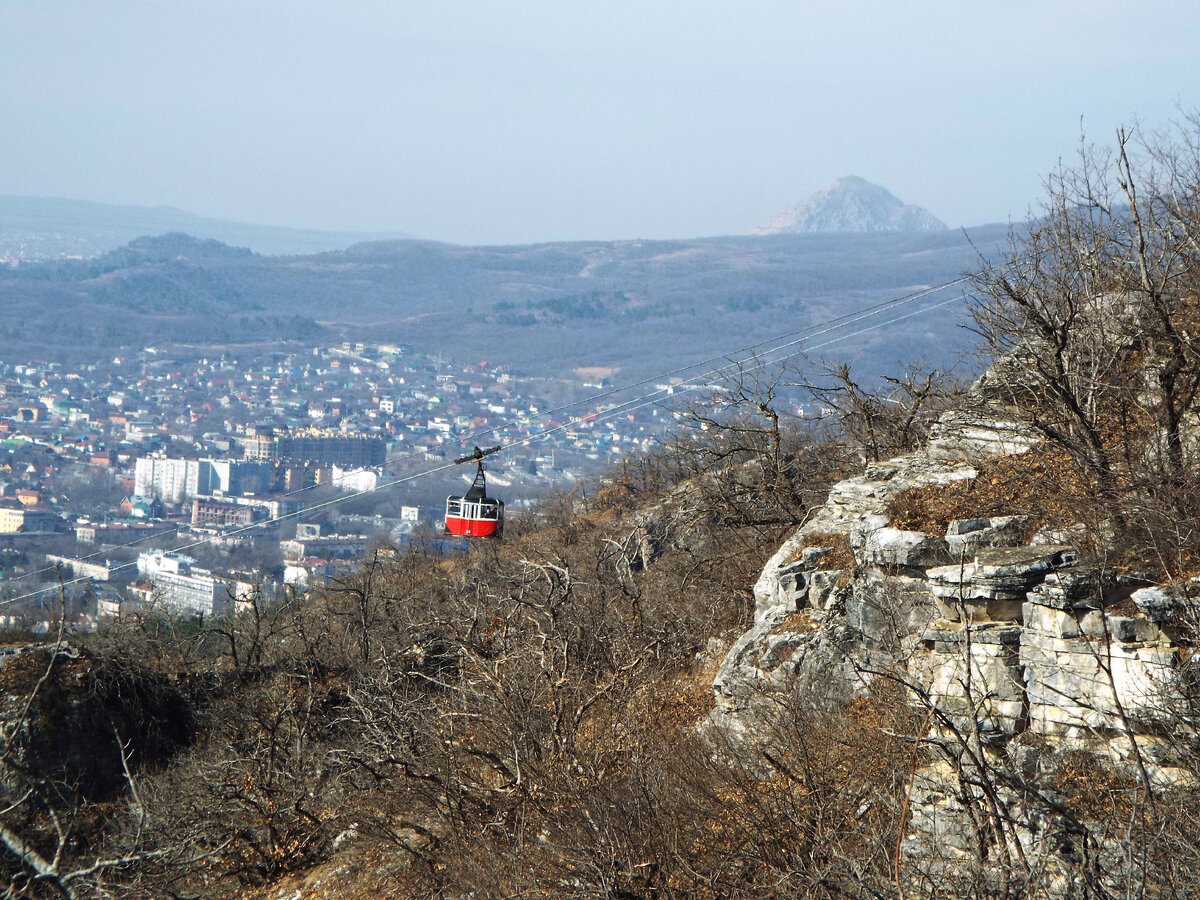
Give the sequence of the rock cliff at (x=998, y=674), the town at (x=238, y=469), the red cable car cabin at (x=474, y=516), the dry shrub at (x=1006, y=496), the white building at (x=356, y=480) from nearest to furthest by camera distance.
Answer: the rock cliff at (x=998, y=674), the dry shrub at (x=1006, y=496), the red cable car cabin at (x=474, y=516), the town at (x=238, y=469), the white building at (x=356, y=480)

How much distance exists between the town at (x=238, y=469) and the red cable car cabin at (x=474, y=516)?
463 centimetres

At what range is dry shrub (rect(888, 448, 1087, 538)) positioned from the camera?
37.4 ft

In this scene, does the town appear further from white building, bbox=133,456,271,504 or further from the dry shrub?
the dry shrub

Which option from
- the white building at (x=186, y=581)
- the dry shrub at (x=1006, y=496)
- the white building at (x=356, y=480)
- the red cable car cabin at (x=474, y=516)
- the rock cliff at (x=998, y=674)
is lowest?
the white building at (x=356, y=480)

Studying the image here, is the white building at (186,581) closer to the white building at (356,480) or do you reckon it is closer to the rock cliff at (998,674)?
the white building at (356,480)

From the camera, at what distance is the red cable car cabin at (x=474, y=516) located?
25375 millimetres

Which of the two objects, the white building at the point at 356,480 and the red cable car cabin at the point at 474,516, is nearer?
the red cable car cabin at the point at 474,516

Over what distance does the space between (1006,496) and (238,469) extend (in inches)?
4168

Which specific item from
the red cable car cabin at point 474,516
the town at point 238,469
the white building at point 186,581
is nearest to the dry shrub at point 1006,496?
the town at point 238,469

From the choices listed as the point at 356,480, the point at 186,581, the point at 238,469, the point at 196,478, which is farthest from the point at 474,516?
the point at 196,478

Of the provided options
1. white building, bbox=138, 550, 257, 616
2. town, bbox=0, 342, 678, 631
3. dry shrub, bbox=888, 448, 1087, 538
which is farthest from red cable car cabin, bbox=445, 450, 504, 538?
white building, bbox=138, 550, 257, 616

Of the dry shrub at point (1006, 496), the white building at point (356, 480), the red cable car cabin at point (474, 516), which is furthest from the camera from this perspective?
the white building at point (356, 480)

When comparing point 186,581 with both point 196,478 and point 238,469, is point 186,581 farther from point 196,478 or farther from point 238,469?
point 196,478

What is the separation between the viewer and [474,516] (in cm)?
2562
